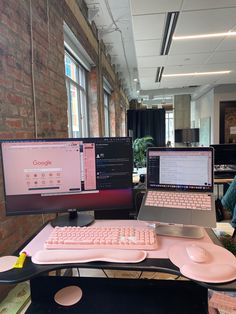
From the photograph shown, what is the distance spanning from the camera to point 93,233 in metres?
1.05

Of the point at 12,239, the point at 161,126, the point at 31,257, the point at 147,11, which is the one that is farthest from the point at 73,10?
the point at 161,126

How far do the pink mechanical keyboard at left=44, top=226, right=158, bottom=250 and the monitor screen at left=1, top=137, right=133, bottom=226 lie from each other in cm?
19

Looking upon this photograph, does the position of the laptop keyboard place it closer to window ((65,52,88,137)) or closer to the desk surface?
the desk surface

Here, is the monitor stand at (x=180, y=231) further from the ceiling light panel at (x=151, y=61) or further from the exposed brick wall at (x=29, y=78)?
the ceiling light panel at (x=151, y=61)

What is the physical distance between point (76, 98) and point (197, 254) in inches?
135

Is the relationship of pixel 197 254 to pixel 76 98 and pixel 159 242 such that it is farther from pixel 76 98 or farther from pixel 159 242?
pixel 76 98

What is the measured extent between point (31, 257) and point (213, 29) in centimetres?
336

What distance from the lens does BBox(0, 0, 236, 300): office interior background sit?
1547 mm

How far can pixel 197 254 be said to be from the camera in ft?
2.80

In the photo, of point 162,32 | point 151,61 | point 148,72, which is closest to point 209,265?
point 162,32

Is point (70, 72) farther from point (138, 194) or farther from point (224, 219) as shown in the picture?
point (224, 219)

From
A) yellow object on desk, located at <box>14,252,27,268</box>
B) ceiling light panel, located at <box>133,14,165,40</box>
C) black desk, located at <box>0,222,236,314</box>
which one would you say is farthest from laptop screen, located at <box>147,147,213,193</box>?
ceiling light panel, located at <box>133,14,165,40</box>

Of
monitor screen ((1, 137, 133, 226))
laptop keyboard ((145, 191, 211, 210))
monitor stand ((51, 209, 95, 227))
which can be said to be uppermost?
monitor screen ((1, 137, 133, 226))

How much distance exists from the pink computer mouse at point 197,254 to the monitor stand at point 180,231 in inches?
5.6
